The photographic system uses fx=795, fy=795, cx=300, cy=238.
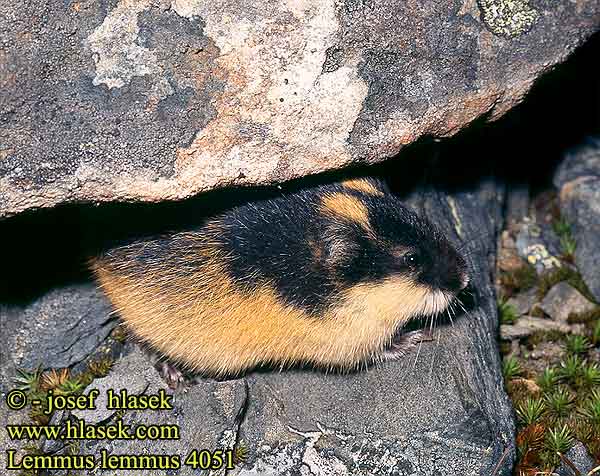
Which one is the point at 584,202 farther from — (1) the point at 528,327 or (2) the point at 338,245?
(2) the point at 338,245

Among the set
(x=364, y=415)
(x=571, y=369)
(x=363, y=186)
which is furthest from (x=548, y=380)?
(x=363, y=186)

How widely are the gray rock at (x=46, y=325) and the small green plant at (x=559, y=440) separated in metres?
3.45

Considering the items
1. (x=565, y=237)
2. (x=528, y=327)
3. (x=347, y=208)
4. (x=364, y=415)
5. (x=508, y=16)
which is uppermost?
(x=508, y=16)

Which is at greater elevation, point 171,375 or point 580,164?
point 580,164

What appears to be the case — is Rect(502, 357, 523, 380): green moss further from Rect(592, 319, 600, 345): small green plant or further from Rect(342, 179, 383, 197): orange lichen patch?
Rect(342, 179, 383, 197): orange lichen patch

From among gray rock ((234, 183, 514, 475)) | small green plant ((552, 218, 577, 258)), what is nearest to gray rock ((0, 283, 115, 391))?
gray rock ((234, 183, 514, 475))

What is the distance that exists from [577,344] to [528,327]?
1.46 ft

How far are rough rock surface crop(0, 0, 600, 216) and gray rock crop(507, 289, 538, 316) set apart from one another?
2639 millimetres

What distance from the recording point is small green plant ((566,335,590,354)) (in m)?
6.52

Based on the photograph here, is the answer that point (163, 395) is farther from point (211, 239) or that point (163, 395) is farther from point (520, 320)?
point (520, 320)

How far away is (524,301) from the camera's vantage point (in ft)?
23.4

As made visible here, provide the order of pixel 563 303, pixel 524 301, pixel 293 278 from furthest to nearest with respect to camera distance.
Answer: pixel 524 301 < pixel 563 303 < pixel 293 278

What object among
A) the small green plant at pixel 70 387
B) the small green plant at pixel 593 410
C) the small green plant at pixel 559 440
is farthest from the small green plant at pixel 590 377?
the small green plant at pixel 70 387

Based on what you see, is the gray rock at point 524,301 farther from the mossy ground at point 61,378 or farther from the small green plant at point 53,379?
the small green plant at point 53,379
